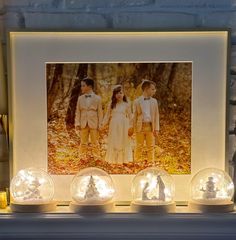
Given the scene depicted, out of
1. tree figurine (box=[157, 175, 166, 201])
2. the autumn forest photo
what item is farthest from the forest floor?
tree figurine (box=[157, 175, 166, 201])

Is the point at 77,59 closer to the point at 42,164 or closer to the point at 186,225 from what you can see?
the point at 42,164

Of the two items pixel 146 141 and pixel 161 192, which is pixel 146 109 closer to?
pixel 146 141

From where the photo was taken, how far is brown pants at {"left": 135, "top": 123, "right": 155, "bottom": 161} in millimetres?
1504

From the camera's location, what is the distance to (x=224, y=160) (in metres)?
1.49

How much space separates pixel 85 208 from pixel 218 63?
1.86 feet

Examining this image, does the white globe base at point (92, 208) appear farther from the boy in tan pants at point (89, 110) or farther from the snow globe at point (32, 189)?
the boy in tan pants at point (89, 110)

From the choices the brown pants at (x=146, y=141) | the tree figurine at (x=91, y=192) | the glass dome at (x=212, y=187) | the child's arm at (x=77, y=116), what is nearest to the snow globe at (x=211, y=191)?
the glass dome at (x=212, y=187)

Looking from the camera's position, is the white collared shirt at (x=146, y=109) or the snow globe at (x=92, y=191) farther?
the white collared shirt at (x=146, y=109)

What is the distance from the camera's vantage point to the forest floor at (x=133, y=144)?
1.50 m

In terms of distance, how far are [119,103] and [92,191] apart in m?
0.27

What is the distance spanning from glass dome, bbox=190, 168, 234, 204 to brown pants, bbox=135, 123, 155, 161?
152mm

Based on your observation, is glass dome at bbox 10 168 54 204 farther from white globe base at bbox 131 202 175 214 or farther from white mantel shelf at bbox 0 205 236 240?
white globe base at bbox 131 202 175 214

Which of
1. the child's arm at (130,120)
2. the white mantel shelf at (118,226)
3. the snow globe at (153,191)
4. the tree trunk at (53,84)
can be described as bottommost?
the white mantel shelf at (118,226)

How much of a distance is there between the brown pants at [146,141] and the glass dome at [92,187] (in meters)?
0.12
